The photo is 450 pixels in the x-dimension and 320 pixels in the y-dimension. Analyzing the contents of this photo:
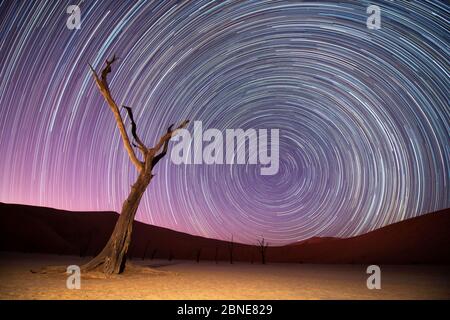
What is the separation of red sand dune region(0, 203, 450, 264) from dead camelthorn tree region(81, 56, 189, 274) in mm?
20871

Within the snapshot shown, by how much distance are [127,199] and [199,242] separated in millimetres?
64292

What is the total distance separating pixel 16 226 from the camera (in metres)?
52.1

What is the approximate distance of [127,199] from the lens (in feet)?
59.4

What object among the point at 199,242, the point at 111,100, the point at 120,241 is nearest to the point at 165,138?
the point at 111,100

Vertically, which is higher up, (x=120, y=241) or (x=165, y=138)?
(x=165, y=138)

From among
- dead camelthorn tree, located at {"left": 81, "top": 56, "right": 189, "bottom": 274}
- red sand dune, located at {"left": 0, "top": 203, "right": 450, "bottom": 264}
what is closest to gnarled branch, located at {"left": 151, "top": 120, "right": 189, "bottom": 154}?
dead camelthorn tree, located at {"left": 81, "top": 56, "right": 189, "bottom": 274}

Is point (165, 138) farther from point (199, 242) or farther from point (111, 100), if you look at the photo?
point (199, 242)

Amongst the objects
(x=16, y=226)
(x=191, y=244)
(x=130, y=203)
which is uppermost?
(x=130, y=203)

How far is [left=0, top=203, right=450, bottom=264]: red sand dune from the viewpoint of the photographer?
46.8m

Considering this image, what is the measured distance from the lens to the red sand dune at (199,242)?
1841 inches
